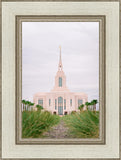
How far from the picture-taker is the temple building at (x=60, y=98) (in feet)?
8.07

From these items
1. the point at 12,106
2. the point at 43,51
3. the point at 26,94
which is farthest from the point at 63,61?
the point at 12,106

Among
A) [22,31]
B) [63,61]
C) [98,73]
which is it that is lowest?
[98,73]

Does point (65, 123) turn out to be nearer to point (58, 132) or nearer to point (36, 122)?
point (58, 132)

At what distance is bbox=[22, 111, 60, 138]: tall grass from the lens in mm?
2424

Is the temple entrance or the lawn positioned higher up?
the temple entrance

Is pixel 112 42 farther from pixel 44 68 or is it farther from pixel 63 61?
pixel 44 68

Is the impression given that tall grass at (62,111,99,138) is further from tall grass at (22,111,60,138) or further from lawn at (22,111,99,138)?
tall grass at (22,111,60,138)

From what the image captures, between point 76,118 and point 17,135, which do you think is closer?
point 17,135

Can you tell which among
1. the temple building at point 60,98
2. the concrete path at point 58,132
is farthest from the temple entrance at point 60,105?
the concrete path at point 58,132

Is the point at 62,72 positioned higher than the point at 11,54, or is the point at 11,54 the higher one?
the point at 11,54

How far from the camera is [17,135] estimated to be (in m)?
2.35

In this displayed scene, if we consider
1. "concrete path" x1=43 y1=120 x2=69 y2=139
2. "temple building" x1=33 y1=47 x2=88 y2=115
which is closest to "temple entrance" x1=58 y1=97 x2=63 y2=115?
"temple building" x1=33 y1=47 x2=88 y2=115

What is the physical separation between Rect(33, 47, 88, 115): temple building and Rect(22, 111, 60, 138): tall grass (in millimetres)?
100

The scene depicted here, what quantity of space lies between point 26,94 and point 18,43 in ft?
2.19
